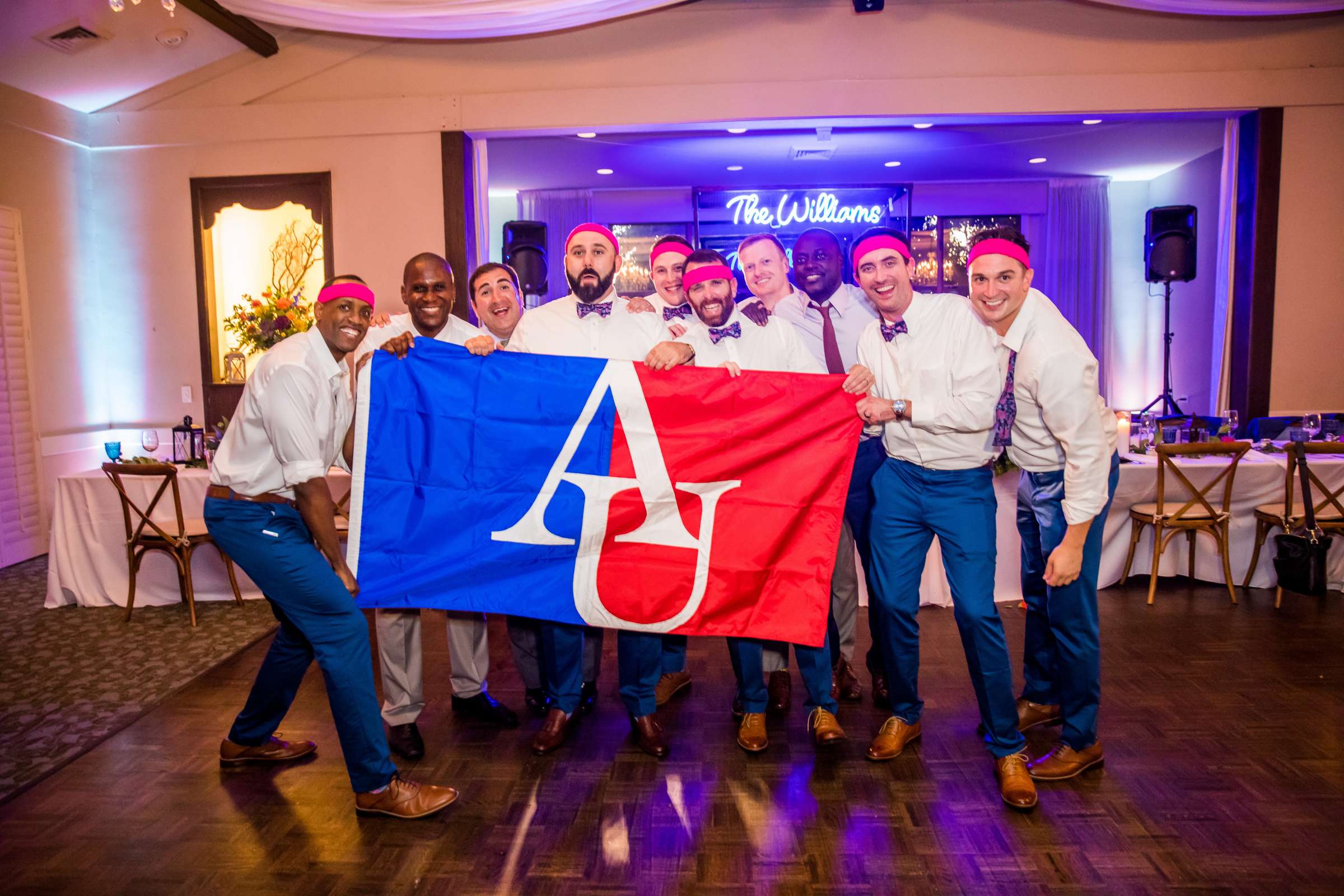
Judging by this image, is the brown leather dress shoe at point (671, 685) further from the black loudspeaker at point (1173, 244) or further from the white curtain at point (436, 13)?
the black loudspeaker at point (1173, 244)

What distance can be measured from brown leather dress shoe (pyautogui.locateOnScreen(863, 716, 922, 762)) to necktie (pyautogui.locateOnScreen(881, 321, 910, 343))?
132cm

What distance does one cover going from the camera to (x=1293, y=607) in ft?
14.3

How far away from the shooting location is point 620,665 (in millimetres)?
2875

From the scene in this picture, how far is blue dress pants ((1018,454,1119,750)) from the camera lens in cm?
254

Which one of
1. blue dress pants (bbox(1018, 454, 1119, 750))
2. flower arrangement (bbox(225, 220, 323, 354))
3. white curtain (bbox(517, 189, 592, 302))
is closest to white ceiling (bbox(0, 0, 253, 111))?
flower arrangement (bbox(225, 220, 323, 354))

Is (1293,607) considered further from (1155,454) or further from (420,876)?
(420,876)

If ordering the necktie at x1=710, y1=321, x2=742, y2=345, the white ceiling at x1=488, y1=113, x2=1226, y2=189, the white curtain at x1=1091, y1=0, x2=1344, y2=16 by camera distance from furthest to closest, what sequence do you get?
the white ceiling at x1=488, y1=113, x2=1226, y2=189 < the white curtain at x1=1091, y1=0, x2=1344, y2=16 < the necktie at x1=710, y1=321, x2=742, y2=345

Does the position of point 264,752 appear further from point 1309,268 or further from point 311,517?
point 1309,268

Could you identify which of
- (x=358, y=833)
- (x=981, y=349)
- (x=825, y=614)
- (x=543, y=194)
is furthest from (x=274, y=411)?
(x=543, y=194)

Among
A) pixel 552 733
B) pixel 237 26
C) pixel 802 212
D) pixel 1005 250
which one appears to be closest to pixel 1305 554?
pixel 1005 250

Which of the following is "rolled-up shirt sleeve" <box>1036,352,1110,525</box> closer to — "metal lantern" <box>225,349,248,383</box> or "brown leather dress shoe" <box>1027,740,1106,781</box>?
"brown leather dress shoe" <box>1027,740,1106,781</box>

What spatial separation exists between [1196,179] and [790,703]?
29.4 feet

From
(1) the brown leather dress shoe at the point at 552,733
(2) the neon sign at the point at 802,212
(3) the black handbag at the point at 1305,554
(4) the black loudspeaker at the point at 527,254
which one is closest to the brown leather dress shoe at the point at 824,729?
(1) the brown leather dress shoe at the point at 552,733

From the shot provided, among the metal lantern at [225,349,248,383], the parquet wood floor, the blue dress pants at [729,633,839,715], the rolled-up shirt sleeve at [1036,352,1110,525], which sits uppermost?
the metal lantern at [225,349,248,383]
